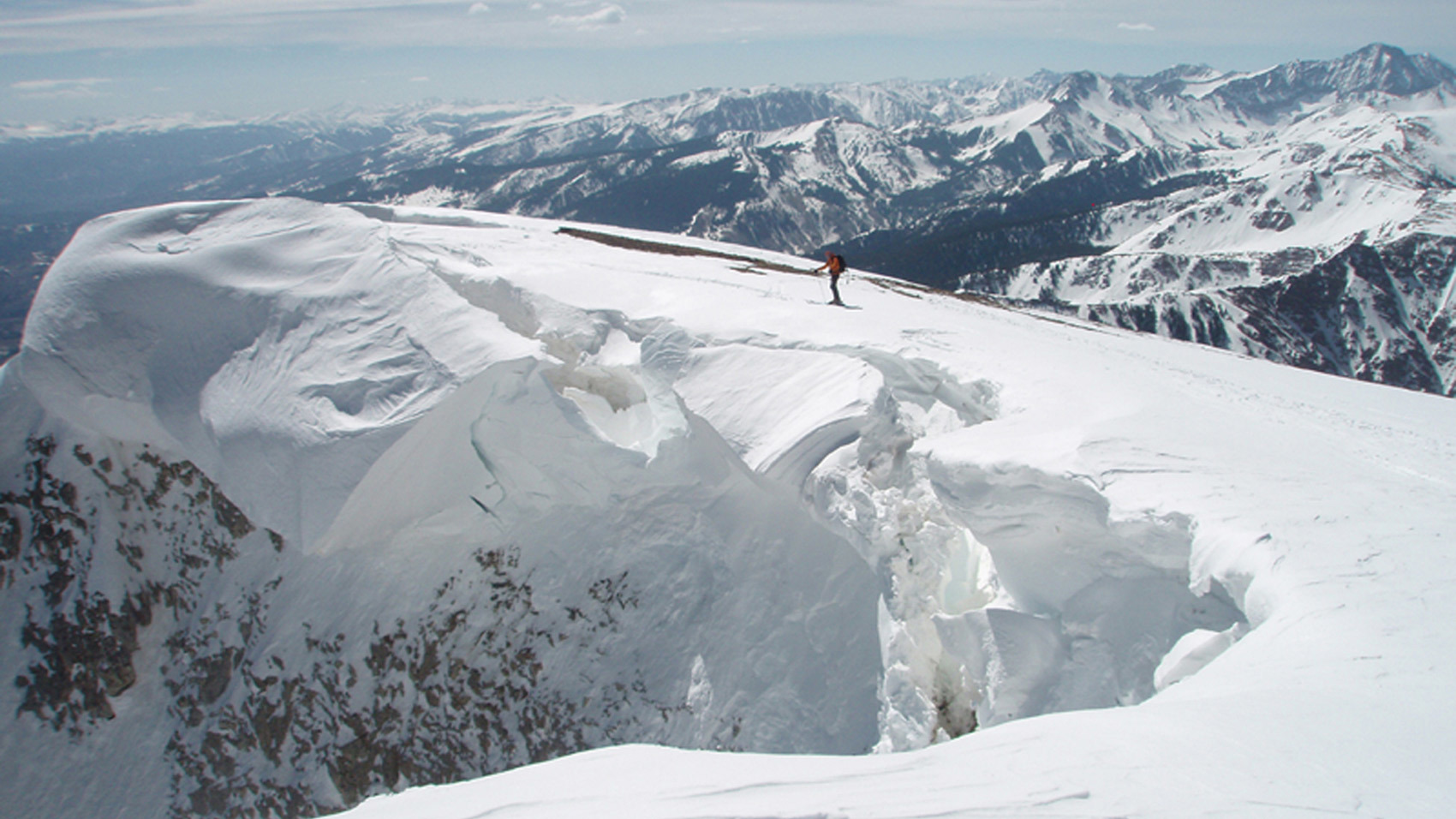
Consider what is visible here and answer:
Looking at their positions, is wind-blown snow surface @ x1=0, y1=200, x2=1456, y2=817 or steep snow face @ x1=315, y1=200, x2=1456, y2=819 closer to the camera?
steep snow face @ x1=315, y1=200, x2=1456, y2=819

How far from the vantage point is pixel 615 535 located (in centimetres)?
1304

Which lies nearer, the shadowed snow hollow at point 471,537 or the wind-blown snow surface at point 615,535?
the wind-blown snow surface at point 615,535

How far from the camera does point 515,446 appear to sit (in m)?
13.1

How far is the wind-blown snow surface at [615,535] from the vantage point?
7430mm

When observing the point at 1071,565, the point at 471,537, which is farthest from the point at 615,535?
the point at 1071,565

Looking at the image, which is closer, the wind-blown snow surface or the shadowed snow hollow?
the wind-blown snow surface

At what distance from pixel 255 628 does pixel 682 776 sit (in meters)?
12.7

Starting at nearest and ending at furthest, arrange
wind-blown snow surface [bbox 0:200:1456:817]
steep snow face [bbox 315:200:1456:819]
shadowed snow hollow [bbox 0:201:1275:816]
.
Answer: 1. steep snow face [bbox 315:200:1456:819]
2. wind-blown snow surface [bbox 0:200:1456:817]
3. shadowed snow hollow [bbox 0:201:1275:816]

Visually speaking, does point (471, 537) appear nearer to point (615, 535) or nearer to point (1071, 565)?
point (615, 535)

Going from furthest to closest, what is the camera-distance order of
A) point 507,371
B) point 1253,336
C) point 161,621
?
point 1253,336 < point 161,621 < point 507,371

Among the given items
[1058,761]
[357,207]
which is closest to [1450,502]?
[1058,761]

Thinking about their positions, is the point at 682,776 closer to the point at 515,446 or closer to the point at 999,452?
the point at 999,452

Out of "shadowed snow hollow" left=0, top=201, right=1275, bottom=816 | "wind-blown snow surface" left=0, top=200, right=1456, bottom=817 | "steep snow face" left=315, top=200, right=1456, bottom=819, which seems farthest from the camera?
"shadowed snow hollow" left=0, top=201, right=1275, bottom=816

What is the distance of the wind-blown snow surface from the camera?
24.4 feet
